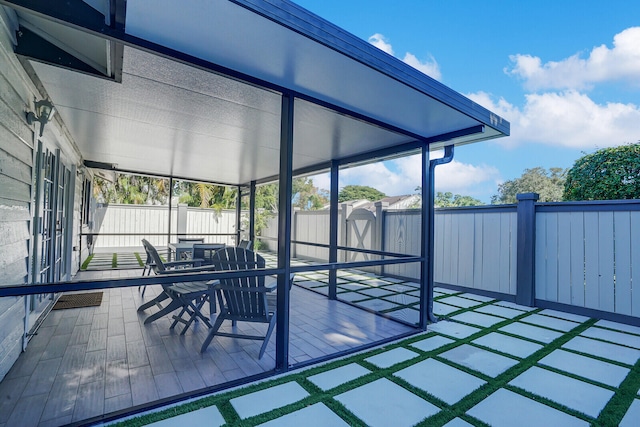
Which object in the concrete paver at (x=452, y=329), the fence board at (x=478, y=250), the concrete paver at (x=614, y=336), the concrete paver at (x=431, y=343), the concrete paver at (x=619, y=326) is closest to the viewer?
the concrete paver at (x=431, y=343)

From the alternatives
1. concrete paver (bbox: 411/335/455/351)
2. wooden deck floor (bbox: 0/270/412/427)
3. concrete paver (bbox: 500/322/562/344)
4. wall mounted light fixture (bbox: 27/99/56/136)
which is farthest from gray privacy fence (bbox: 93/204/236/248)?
concrete paver (bbox: 500/322/562/344)

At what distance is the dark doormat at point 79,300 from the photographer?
388 centimetres

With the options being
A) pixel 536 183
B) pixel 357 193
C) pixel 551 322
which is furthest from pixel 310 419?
pixel 536 183

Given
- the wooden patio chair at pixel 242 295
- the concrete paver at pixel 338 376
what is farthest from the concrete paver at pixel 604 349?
the wooden patio chair at pixel 242 295

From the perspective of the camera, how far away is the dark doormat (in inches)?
153

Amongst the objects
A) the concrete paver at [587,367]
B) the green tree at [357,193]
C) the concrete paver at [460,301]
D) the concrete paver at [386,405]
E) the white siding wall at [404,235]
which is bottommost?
the concrete paver at [460,301]

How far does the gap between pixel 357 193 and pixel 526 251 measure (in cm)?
253

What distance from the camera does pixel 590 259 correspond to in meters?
3.94

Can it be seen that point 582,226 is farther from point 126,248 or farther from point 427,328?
point 126,248

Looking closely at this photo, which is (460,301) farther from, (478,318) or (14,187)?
(14,187)

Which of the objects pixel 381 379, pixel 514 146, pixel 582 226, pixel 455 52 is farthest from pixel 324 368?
pixel 514 146

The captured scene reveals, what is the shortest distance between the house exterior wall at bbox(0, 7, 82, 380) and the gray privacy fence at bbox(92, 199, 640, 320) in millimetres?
3257

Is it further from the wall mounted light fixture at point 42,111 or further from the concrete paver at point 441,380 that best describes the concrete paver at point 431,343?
the wall mounted light fixture at point 42,111

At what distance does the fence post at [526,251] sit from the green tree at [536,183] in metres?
18.5
